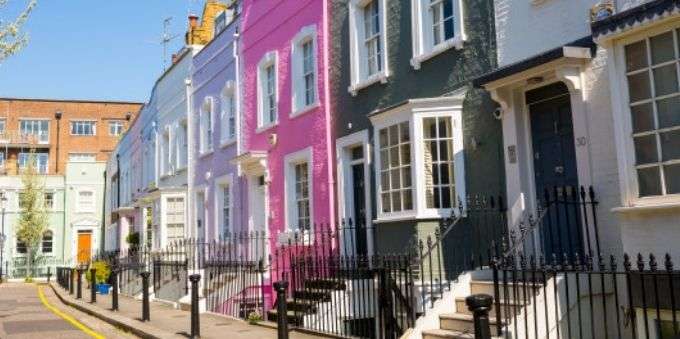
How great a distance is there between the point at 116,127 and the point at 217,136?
142 feet

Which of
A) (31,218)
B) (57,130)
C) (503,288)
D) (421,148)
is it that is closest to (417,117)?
(421,148)

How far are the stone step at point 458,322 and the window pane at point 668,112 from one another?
2.91 meters

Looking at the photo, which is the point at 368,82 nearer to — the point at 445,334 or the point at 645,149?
the point at 445,334

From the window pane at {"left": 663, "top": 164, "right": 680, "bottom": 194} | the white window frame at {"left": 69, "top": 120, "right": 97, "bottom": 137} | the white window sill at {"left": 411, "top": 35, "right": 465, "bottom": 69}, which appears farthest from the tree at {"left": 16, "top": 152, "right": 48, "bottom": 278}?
the window pane at {"left": 663, "top": 164, "right": 680, "bottom": 194}

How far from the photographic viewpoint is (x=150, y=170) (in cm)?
3053

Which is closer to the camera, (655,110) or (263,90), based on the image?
(655,110)

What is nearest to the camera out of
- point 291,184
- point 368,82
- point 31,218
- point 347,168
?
point 368,82

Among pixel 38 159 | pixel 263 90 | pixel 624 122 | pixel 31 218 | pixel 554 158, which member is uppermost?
pixel 38 159

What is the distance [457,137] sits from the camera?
10.8 m

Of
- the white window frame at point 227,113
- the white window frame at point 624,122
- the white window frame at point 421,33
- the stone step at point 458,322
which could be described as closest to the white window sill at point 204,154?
the white window frame at point 227,113

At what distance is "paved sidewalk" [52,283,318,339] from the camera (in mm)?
11190

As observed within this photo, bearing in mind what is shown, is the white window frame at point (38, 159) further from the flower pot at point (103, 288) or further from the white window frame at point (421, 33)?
the white window frame at point (421, 33)

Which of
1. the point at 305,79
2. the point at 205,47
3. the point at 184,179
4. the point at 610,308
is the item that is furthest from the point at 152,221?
the point at 610,308

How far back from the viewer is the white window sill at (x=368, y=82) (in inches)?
505
